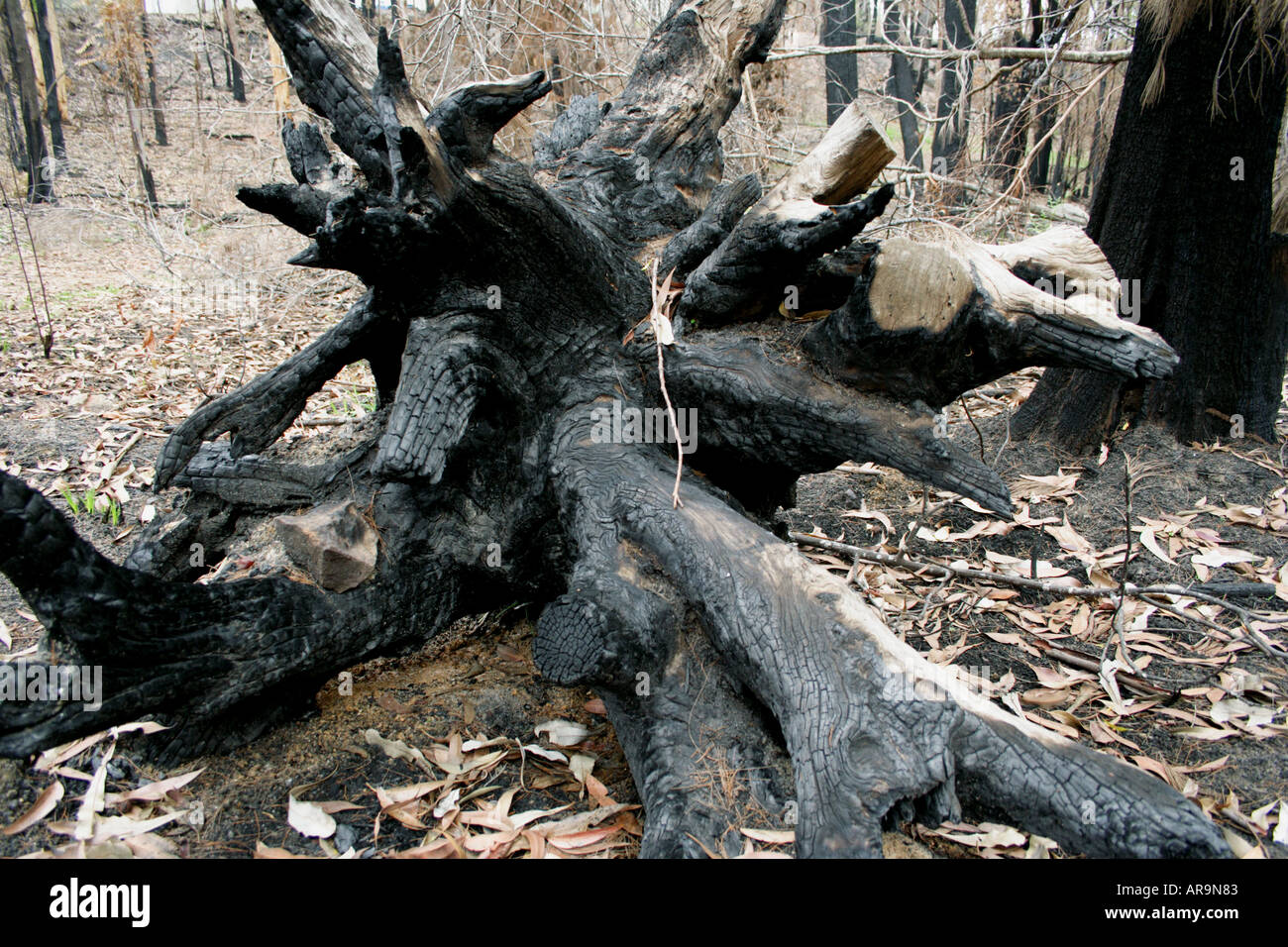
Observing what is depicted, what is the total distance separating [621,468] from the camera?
8.88 feet

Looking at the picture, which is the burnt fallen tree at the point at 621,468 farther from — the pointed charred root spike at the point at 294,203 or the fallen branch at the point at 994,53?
the fallen branch at the point at 994,53

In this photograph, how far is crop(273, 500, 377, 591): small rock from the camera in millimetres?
2570

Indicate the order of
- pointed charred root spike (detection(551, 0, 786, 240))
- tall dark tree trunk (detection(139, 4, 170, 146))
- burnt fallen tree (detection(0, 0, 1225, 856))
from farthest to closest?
tall dark tree trunk (detection(139, 4, 170, 146)) → pointed charred root spike (detection(551, 0, 786, 240)) → burnt fallen tree (detection(0, 0, 1225, 856))

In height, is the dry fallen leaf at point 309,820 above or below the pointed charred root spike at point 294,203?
below

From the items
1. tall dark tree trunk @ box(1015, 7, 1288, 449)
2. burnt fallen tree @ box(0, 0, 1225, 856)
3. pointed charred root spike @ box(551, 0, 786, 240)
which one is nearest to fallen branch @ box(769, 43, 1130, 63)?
tall dark tree trunk @ box(1015, 7, 1288, 449)

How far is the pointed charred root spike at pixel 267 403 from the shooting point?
298cm

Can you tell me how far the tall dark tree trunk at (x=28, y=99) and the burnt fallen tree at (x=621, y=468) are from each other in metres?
10.0

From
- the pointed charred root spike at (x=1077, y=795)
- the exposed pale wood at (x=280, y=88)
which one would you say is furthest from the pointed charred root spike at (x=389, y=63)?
the exposed pale wood at (x=280, y=88)

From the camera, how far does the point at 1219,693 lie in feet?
8.55

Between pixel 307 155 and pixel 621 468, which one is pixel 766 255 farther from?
pixel 307 155

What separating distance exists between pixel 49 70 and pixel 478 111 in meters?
14.4

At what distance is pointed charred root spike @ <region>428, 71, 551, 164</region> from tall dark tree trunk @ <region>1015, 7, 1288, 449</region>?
3.01 metres

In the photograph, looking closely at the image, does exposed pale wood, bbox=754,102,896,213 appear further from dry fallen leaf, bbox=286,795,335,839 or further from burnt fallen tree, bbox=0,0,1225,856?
dry fallen leaf, bbox=286,795,335,839

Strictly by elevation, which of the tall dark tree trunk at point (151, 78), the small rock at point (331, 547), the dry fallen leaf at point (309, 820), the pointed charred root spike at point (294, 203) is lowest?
the dry fallen leaf at point (309, 820)
